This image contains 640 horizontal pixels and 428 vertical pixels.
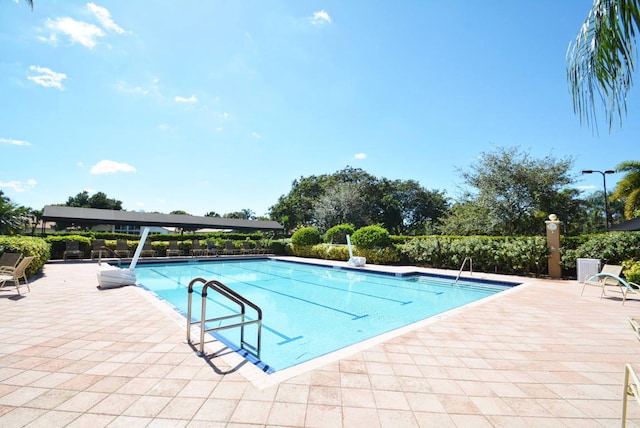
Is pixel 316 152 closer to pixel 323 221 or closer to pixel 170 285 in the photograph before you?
pixel 323 221

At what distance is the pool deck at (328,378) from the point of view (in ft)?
7.31

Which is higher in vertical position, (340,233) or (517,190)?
(517,190)

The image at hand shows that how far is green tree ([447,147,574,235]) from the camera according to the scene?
1648 cm

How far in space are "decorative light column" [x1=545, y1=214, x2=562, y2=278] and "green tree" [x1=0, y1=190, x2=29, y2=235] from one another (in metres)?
22.7

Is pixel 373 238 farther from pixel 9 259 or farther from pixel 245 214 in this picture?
pixel 245 214

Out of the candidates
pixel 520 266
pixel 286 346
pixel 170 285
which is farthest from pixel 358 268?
pixel 286 346

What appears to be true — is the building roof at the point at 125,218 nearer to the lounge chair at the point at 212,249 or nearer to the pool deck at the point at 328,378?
the lounge chair at the point at 212,249

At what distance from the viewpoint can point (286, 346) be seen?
5.03 meters

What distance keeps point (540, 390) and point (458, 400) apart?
2.93 ft

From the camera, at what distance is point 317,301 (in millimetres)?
8250

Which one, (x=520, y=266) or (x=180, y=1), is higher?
(x=180, y=1)

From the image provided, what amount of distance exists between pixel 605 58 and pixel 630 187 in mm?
23881

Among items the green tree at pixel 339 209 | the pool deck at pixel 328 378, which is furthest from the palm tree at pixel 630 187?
the green tree at pixel 339 209

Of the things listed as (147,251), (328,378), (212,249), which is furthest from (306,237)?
(328,378)
